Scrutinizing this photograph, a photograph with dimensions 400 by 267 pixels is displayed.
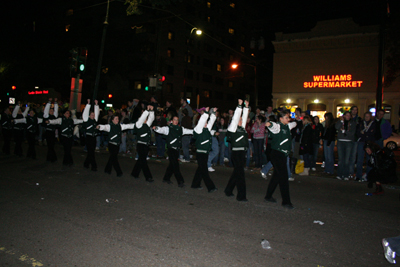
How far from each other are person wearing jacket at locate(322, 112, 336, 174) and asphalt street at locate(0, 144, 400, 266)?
2146 millimetres

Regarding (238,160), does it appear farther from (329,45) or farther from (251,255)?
(329,45)

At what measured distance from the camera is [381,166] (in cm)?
707

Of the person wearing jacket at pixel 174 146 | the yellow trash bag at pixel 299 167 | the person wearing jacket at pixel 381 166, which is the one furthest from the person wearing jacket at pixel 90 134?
the person wearing jacket at pixel 381 166

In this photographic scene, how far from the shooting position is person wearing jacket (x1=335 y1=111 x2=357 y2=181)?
368 inches

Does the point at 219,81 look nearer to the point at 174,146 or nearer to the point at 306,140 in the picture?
the point at 306,140

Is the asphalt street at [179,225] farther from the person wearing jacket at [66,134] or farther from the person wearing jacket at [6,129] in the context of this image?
the person wearing jacket at [6,129]

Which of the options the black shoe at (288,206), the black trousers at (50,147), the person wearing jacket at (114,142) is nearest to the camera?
the black shoe at (288,206)

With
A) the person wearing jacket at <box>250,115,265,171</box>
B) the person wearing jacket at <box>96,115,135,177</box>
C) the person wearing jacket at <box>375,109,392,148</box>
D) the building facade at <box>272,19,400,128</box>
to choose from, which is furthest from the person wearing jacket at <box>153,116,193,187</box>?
the building facade at <box>272,19,400,128</box>

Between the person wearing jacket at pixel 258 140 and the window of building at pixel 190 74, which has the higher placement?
the window of building at pixel 190 74

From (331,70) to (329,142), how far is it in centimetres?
2522

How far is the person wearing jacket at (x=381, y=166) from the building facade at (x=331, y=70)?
25623mm

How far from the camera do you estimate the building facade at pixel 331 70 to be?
30.8m

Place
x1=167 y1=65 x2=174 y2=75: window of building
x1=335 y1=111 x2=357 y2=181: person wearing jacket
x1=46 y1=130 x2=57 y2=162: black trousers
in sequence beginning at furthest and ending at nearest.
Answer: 1. x1=167 y1=65 x2=174 y2=75: window of building
2. x1=46 y1=130 x2=57 y2=162: black trousers
3. x1=335 y1=111 x2=357 y2=181: person wearing jacket

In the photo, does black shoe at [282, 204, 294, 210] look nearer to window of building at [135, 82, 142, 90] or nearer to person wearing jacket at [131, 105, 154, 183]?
person wearing jacket at [131, 105, 154, 183]
